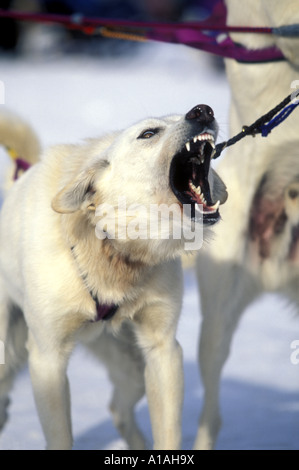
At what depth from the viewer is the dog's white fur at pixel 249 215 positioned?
3.18 m

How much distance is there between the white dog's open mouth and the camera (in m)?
2.55

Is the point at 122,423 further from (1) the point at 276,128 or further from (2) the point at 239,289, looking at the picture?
(1) the point at 276,128

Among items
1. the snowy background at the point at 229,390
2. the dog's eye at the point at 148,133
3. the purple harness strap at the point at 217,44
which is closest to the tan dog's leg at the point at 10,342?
the snowy background at the point at 229,390

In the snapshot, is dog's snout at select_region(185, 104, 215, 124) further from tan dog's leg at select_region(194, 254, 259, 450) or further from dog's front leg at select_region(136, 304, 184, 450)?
tan dog's leg at select_region(194, 254, 259, 450)

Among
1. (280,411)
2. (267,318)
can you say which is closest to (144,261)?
(280,411)

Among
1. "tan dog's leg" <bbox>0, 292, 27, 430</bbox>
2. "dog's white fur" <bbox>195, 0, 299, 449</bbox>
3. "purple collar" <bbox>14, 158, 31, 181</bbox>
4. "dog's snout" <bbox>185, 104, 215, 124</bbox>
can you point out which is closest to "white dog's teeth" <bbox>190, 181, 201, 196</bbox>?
"dog's snout" <bbox>185, 104, 215, 124</bbox>

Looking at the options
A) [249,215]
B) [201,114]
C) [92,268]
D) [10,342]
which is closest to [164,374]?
[92,268]

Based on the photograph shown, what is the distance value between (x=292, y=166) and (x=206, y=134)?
80 cm

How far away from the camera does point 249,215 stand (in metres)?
3.37

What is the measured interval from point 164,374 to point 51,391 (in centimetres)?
41

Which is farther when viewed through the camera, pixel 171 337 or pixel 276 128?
pixel 276 128

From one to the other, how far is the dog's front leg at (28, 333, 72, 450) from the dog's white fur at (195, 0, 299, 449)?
32.5 inches

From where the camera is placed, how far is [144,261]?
2.80 metres
